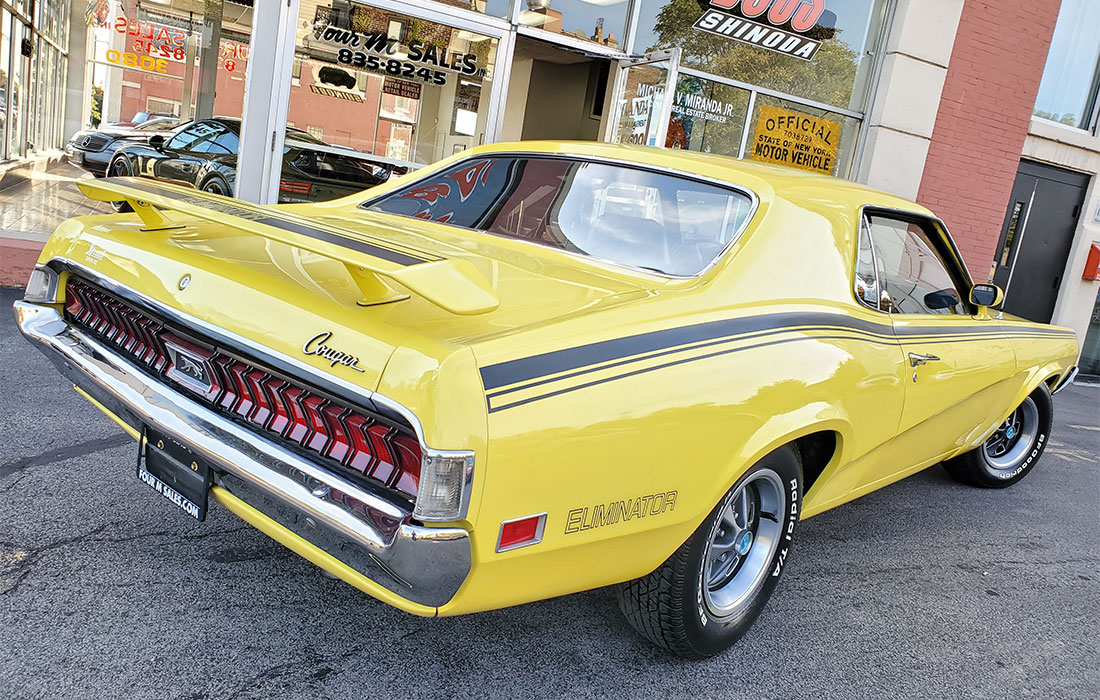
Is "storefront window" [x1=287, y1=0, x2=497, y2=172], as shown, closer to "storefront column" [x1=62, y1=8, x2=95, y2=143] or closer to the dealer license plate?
"storefront column" [x1=62, y1=8, x2=95, y2=143]

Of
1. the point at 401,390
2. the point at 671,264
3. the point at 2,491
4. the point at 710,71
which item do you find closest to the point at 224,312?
the point at 401,390

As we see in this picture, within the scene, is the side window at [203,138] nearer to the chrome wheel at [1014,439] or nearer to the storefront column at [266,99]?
the storefront column at [266,99]

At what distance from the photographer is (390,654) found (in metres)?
2.41

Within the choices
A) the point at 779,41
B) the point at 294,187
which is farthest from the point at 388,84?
the point at 779,41

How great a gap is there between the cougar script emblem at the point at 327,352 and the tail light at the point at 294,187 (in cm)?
534

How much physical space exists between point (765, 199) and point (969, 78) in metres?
7.78

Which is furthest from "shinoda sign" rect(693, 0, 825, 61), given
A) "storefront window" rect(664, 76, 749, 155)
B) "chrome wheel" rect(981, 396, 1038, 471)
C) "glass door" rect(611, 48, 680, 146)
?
"chrome wheel" rect(981, 396, 1038, 471)

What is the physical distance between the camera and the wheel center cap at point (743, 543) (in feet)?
8.90

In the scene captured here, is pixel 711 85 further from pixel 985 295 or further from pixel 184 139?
pixel 985 295

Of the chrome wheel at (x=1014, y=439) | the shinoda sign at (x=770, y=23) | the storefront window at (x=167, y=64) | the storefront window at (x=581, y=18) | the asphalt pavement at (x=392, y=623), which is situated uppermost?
the shinoda sign at (x=770, y=23)

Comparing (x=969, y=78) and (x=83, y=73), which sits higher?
(x=969, y=78)

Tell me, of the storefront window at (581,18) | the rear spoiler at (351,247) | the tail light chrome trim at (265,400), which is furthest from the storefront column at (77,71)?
the tail light chrome trim at (265,400)

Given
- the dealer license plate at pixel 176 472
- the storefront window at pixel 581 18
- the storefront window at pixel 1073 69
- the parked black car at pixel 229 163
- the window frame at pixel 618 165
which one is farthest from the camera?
the storefront window at pixel 1073 69

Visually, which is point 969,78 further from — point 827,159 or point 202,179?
point 202,179
